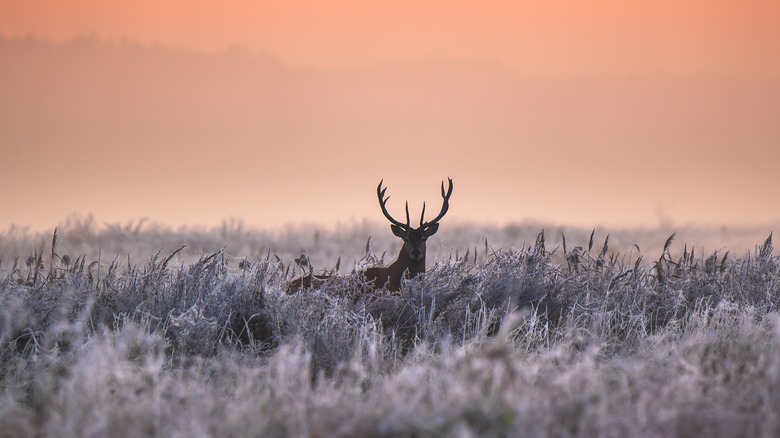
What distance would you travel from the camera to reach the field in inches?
185

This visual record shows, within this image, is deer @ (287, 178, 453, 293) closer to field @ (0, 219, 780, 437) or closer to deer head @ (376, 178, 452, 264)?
deer head @ (376, 178, 452, 264)

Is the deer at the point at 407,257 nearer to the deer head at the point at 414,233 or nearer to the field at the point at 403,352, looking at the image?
the deer head at the point at 414,233

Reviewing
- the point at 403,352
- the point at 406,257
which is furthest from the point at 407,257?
the point at 403,352

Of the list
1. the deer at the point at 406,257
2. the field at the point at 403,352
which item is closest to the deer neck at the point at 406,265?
the deer at the point at 406,257

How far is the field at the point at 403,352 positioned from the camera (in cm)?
469

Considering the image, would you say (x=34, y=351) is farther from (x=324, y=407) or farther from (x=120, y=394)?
(x=324, y=407)

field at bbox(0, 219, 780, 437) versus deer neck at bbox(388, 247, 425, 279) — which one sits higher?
deer neck at bbox(388, 247, 425, 279)

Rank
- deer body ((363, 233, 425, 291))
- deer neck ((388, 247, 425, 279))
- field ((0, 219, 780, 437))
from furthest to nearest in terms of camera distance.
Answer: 1. deer neck ((388, 247, 425, 279))
2. deer body ((363, 233, 425, 291))
3. field ((0, 219, 780, 437))

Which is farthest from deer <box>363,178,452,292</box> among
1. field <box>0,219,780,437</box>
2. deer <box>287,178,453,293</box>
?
field <box>0,219,780,437</box>

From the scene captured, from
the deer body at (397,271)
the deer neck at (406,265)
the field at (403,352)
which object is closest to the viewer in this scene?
the field at (403,352)

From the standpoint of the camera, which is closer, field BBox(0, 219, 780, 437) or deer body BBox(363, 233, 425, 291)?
field BBox(0, 219, 780, 437)

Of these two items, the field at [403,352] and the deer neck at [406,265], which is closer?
the field at [403,352]

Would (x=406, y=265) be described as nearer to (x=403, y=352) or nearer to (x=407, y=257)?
(x=407, y=257)

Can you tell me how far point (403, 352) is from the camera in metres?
7.94
